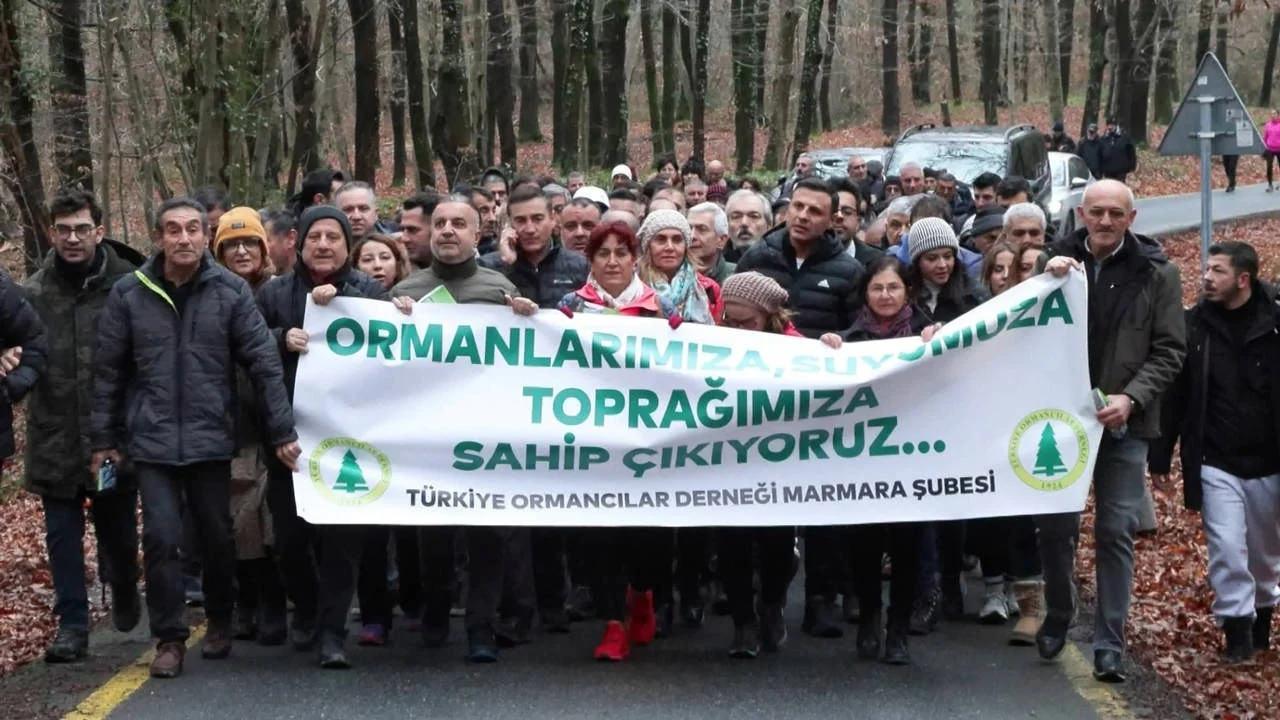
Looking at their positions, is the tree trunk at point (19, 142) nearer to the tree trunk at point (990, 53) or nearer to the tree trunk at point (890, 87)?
the tree trunk at point (890, 87)

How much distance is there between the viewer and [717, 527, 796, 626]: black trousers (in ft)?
26.3

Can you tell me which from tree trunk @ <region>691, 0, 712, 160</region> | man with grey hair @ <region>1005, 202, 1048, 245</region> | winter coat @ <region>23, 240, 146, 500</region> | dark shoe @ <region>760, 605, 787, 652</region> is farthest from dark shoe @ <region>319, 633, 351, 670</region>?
tree trunk @ <region>691, 0, 712, 160</region>

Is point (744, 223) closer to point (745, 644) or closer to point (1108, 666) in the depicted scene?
point (745, 644)

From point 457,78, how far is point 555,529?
61.1ft

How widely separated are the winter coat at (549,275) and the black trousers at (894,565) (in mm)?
1990

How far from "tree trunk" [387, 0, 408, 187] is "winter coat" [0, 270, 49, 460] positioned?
29504 millimetres

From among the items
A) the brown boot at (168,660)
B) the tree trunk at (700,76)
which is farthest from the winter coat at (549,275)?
the tree trunk at (700,76)

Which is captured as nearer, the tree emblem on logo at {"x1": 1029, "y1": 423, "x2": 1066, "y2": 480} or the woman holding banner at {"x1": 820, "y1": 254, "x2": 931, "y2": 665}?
the tree emblem on logo at {"x1": 1029, "y1": 423, "x2": 1066, "y2": 480}

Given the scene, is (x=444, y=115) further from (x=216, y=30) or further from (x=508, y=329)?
(x=508, y=329)

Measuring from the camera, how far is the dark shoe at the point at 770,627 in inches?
322

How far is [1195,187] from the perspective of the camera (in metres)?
42.0

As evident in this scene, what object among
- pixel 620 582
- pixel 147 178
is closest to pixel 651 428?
pixel 620 582

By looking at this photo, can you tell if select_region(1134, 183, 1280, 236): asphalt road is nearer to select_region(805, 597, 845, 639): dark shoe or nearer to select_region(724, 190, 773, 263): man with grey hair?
select_region(724, 190, 773, 263): man with grey hair

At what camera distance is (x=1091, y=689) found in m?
7.59
